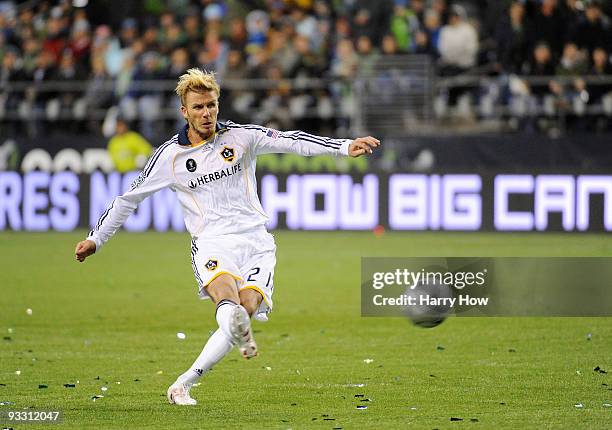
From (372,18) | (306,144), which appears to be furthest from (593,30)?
(306,144)

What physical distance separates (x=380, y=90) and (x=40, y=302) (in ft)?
33.0

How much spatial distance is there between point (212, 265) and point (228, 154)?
0.70m

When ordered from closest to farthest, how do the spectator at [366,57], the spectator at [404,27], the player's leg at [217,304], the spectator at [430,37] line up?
the player's leg at [217,304], the spectator at [430,37], the spectator at [366,57], the spectator at [404,27]

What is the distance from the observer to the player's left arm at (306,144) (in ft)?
24.2

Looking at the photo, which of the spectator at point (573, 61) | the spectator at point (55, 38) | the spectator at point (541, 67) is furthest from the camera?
the spectator at point (55, 38)

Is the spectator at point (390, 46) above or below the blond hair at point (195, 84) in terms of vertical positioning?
above

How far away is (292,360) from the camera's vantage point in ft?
30.9

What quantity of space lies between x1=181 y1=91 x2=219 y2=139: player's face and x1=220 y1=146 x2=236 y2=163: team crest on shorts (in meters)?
0.16

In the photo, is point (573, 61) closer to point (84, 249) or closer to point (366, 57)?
point (366, 57)

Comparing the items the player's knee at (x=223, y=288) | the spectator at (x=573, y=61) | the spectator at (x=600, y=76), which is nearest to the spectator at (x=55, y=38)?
the spectator at (x=573, y=61)

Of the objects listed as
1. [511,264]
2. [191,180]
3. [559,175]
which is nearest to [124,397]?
[191,180]

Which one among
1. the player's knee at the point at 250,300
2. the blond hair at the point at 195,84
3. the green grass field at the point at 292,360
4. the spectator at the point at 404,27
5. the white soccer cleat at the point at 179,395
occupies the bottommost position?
the green grass field at the point at 292,360

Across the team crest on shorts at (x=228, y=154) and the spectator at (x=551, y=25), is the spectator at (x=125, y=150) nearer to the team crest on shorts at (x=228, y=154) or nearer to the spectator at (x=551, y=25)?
the spectator at (x=551, y=25)

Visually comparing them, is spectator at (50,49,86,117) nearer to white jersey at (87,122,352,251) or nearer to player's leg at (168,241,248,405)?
white jersey at (87,122,352,251)
